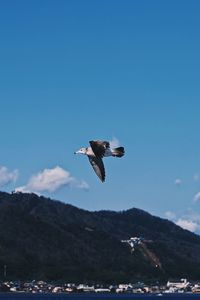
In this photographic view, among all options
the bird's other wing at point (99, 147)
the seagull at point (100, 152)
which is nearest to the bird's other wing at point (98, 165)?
the seagull at point (100, 152)

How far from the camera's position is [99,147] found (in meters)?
22.5

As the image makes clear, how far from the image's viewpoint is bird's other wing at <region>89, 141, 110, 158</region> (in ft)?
73.4

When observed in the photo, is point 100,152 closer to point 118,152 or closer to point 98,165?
point 98,165

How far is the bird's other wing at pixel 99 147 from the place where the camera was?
2238 centimetres

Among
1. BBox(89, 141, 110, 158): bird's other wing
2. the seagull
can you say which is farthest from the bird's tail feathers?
BBox(89, 141, 110, 158): bird's other wing

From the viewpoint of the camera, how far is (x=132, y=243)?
123 ft

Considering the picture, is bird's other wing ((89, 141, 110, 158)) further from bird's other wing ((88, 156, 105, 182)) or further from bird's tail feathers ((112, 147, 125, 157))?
bird's tail feathers ((112, 147, 125, 157))

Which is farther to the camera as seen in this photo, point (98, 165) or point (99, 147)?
point (98, 165)

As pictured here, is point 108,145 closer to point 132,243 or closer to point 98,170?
point 98,170

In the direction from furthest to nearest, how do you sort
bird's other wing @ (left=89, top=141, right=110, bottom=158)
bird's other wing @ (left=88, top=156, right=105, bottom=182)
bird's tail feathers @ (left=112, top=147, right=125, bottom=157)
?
bird's other wing @ (left=89, top=141, right=110, bottom=158) < bird's other wing @ (left=88, top=156, right=105, bottom=182) < bird's tail feathers @ (left=112, top=147, right=125, bottom=157)

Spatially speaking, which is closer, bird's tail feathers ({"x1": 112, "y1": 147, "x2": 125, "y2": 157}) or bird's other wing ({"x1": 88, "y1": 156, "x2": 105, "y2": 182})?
bird's tail feathers ({"x1": 112, "y1": 147, "x2": 125, "y2": 157})

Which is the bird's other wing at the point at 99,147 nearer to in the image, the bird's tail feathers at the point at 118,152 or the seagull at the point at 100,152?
the seagull at the point at 100,152

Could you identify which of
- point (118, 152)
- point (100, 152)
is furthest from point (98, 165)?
point (118, 152)

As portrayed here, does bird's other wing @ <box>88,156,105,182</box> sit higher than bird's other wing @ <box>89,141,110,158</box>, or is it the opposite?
bird's other wing @ <box>89,141,110,158</box>
